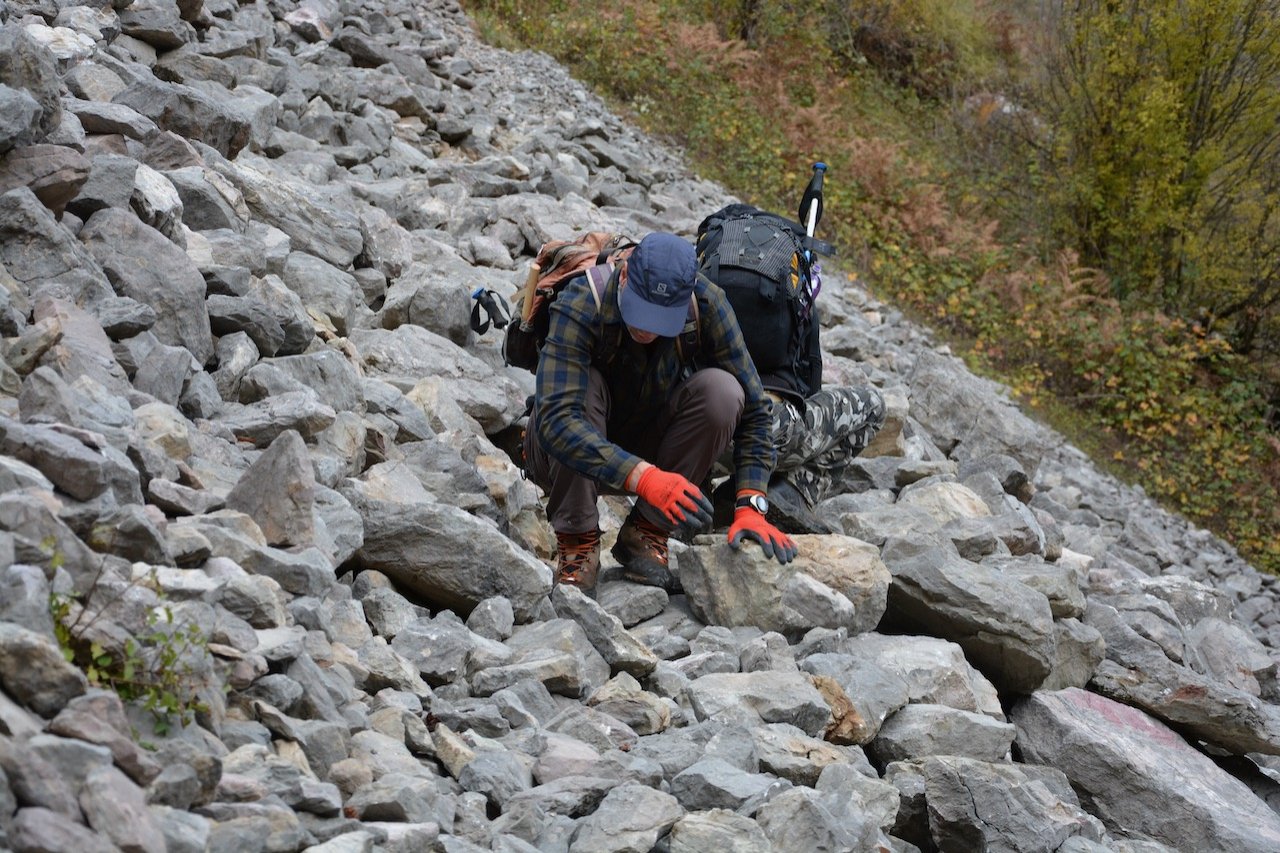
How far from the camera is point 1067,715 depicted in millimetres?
5184

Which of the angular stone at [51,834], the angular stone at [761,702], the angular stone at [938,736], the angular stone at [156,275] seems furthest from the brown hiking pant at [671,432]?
the angular stone at [51,834]

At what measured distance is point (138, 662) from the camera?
9.14 ft

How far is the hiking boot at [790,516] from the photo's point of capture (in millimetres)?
5855

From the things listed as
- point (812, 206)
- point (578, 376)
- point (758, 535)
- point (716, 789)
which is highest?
point (812, 206)

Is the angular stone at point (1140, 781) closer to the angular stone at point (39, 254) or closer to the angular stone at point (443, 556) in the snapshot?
the angular stone at point (443, 556)

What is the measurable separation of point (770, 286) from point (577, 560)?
1503 mm

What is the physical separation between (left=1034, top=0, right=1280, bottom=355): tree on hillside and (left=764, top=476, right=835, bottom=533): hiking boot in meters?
10.2

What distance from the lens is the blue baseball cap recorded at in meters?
4.61

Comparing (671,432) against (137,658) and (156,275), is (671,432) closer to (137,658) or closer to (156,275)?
(156,275)

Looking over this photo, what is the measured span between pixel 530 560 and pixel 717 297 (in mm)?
1278

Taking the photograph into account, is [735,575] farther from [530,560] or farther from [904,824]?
[904,824]

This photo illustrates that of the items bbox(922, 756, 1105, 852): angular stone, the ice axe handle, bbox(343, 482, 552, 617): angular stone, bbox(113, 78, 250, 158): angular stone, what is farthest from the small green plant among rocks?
bbox(113, 78, 250, 158): angular stone

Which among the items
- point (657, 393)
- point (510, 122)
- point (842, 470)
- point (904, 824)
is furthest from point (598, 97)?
point (904, 824)

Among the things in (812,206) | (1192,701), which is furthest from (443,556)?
(1192,701)
